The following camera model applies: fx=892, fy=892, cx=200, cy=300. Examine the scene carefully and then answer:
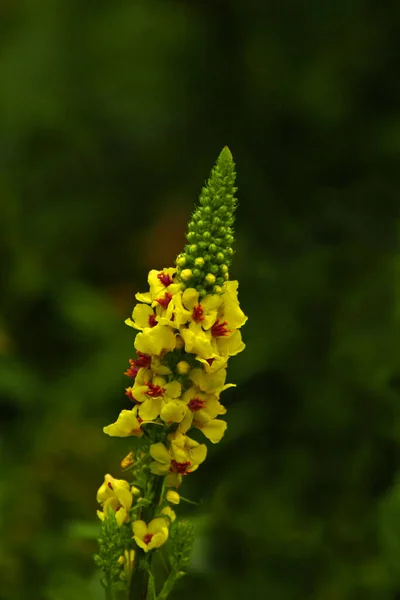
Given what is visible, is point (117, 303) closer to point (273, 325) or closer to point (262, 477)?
point (273, 325)

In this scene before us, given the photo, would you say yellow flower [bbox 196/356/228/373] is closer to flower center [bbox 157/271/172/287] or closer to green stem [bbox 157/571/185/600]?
flower center [bbox 157/271/172/287]

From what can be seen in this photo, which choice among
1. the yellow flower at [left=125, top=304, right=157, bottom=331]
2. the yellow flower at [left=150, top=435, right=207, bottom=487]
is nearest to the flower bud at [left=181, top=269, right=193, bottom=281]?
Answer: the yellow flower at [left=125, top=304, right=157, bottom=331]

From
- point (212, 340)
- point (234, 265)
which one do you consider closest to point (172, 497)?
point (212, 340)

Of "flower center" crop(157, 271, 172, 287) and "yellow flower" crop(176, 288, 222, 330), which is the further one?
"flower center" crop(157, 271, 172, 287)

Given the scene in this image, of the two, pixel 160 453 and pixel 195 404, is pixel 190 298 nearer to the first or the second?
pixel 195 404

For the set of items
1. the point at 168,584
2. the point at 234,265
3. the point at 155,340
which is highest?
the point at 234,265

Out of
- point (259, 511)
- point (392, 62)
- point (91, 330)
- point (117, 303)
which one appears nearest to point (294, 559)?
point (259, 511)

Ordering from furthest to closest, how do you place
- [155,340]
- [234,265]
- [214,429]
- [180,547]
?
[234,265]
[180,547]
[214,429]
[155,340]
